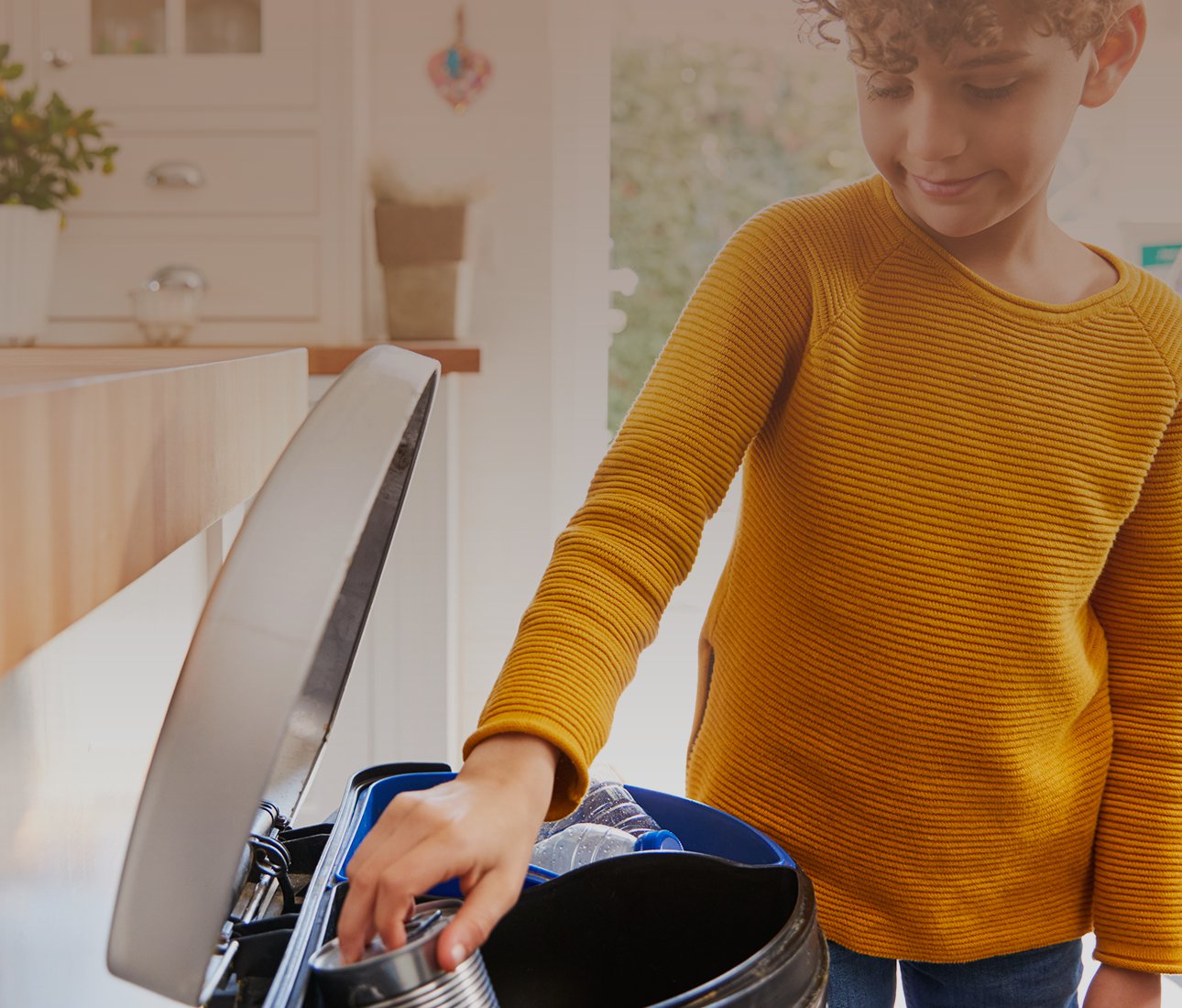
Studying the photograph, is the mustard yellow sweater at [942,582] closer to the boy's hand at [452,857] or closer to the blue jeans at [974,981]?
the blue jeans at [974,981]

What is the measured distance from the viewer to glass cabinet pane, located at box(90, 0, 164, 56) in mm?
2119

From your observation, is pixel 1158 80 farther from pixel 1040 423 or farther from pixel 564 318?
pixel 1040 423

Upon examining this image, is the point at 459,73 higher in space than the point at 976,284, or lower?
higher

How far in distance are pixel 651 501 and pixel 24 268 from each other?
166cm

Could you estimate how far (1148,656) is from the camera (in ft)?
2.71

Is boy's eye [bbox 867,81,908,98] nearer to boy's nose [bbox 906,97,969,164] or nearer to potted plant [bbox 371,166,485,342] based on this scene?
boy's nose [bbox 906,97,969,164]

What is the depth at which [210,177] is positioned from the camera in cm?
216

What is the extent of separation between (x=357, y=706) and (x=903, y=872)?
125 cm

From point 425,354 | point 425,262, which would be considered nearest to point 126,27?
point 425,262

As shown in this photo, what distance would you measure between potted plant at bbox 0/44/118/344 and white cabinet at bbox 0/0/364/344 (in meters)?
0.17

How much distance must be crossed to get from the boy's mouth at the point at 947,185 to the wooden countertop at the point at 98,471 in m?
0.43

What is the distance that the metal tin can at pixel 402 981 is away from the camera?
309 millimetres

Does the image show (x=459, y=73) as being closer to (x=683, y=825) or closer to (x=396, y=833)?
(x=683, y=825)

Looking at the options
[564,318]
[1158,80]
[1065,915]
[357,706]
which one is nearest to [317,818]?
[357,706]
